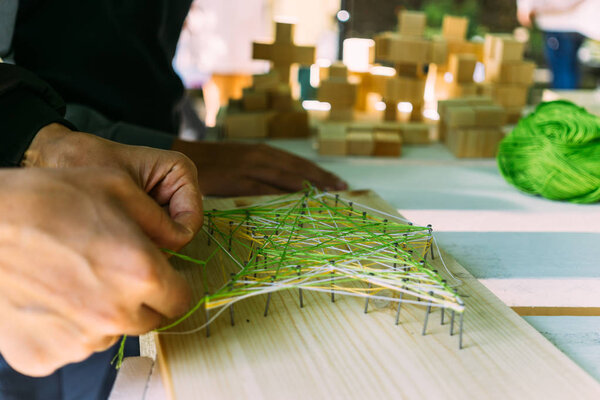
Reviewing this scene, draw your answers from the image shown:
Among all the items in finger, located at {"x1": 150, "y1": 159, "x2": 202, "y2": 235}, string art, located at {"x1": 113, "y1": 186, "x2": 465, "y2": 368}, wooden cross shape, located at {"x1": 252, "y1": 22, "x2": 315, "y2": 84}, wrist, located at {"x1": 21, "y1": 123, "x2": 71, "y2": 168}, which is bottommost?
string art, located at {"x1": 113, "y1": 186, "x2": 465, "y2": 368}

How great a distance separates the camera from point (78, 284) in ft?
1.65

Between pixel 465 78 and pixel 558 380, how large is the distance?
4.70ft

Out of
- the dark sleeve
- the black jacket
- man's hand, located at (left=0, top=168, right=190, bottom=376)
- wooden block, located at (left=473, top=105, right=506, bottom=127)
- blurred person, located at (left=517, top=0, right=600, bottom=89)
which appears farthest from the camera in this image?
blurred person, located at (left=517, top=0, right=600, bottom=89)

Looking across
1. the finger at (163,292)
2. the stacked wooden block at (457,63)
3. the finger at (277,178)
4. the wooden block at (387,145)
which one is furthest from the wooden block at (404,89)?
the finger at (163,292)

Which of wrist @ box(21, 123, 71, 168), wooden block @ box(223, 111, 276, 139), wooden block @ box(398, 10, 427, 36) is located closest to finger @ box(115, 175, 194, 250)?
wrist @ box(21, 123, 71, 168)

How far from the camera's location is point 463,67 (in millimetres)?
1788

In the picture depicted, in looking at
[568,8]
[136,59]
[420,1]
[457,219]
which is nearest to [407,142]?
[457,219]

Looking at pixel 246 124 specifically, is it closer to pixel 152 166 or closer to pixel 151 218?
pixel 152 166

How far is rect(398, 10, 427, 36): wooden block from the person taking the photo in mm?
1695

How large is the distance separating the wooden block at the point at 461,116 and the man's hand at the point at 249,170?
19.9 inches

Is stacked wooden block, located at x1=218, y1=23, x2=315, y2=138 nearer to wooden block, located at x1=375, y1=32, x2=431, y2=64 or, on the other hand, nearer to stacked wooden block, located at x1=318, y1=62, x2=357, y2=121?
stacked wooden block, located at x1=318, y1=62, x2=357, y2=121

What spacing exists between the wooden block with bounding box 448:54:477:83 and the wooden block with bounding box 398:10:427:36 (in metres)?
0.17

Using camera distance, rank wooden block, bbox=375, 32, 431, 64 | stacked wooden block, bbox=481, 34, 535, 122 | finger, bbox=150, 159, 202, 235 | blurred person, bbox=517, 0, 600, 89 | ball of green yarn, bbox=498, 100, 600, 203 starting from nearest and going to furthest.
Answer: finger, bbox=150, 159, 202, 235, ball of green yarn, bbox=498, 100, 600, 203, wooden block, bbox=375, 32, 431, 64, stacked wooden block, bbox=481, 34, 535, 122, blurred person, bbox=517, 0, 600, 89

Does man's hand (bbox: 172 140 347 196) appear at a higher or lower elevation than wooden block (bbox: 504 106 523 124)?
lower
